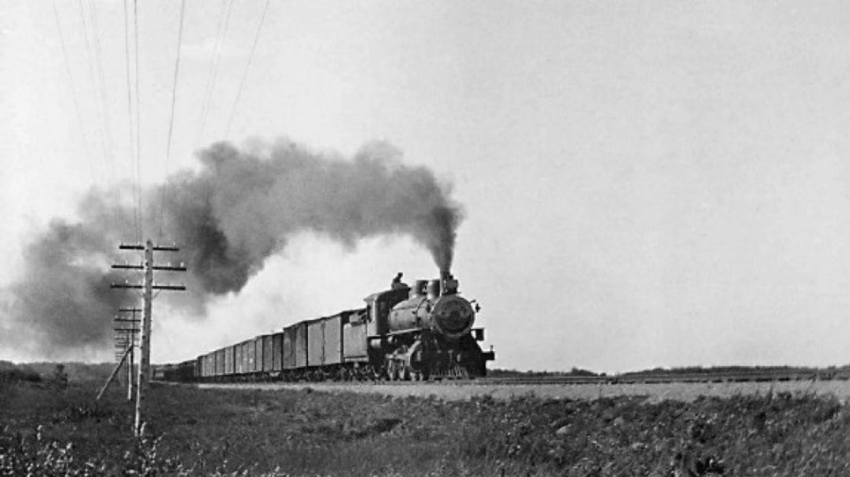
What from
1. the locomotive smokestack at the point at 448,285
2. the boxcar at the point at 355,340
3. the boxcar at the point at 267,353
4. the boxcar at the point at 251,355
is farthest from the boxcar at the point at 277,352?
the locomotive smokestack at the point at 448,285

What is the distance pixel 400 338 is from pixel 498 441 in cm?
1700

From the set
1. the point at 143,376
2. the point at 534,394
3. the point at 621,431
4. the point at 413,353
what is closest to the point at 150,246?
the point at 143,376

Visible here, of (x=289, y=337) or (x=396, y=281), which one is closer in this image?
(x=396, y=281)

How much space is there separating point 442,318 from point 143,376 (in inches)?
357

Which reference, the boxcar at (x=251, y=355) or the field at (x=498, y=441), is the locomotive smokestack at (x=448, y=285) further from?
the boxcar at (x=251, y=355)

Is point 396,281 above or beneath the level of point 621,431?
above

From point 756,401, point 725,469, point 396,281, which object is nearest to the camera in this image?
point 725,469

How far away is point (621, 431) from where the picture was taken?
1286 cm

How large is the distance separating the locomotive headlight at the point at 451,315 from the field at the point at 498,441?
6.52 m

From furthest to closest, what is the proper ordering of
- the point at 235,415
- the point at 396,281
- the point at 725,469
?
the point at 396,281 → the point at 235,415 → the point at 725,469

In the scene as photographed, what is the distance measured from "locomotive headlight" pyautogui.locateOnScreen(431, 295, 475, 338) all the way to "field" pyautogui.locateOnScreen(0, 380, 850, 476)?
652cm

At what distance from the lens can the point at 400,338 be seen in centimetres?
3041

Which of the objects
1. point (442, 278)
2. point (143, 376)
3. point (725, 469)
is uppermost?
point (442, 278)

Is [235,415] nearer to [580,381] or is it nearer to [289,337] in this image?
[580,381]
